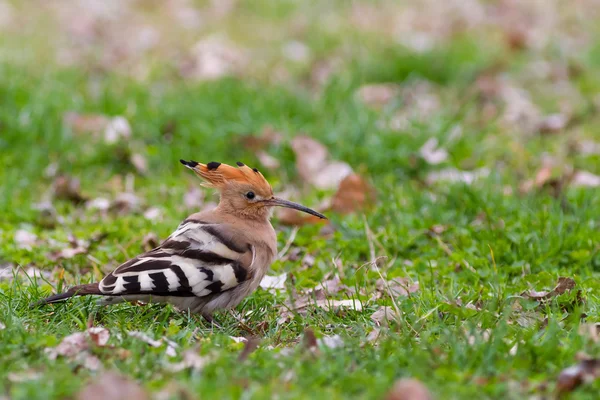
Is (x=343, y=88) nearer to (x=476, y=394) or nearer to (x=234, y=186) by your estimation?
(x=234, y=186)

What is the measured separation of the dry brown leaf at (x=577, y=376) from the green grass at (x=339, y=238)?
0.09 feet

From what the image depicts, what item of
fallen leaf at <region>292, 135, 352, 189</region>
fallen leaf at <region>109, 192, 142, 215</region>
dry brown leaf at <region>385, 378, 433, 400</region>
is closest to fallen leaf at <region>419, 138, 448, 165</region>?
fallen leaf at <region>292, 135, 352, 189</region>

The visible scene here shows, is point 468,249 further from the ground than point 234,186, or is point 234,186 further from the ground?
point 234,186

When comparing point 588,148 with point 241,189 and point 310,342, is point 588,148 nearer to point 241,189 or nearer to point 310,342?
point 241,189

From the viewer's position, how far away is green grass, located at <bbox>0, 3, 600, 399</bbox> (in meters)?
2.96

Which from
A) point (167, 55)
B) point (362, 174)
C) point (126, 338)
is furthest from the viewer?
point (167, 55)

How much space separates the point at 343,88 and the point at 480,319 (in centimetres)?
390

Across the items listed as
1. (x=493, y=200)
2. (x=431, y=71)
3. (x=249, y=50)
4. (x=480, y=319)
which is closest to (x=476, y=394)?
→ (x=480, y=319)

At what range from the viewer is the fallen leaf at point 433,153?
5879 millimetres

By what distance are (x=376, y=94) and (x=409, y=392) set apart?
4.99 m

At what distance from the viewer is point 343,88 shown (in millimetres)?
7148

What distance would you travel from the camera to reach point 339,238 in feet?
15.9

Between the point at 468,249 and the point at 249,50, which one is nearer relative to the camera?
the point at 468,249

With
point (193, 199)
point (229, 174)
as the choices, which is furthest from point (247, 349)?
point (193, 199)
